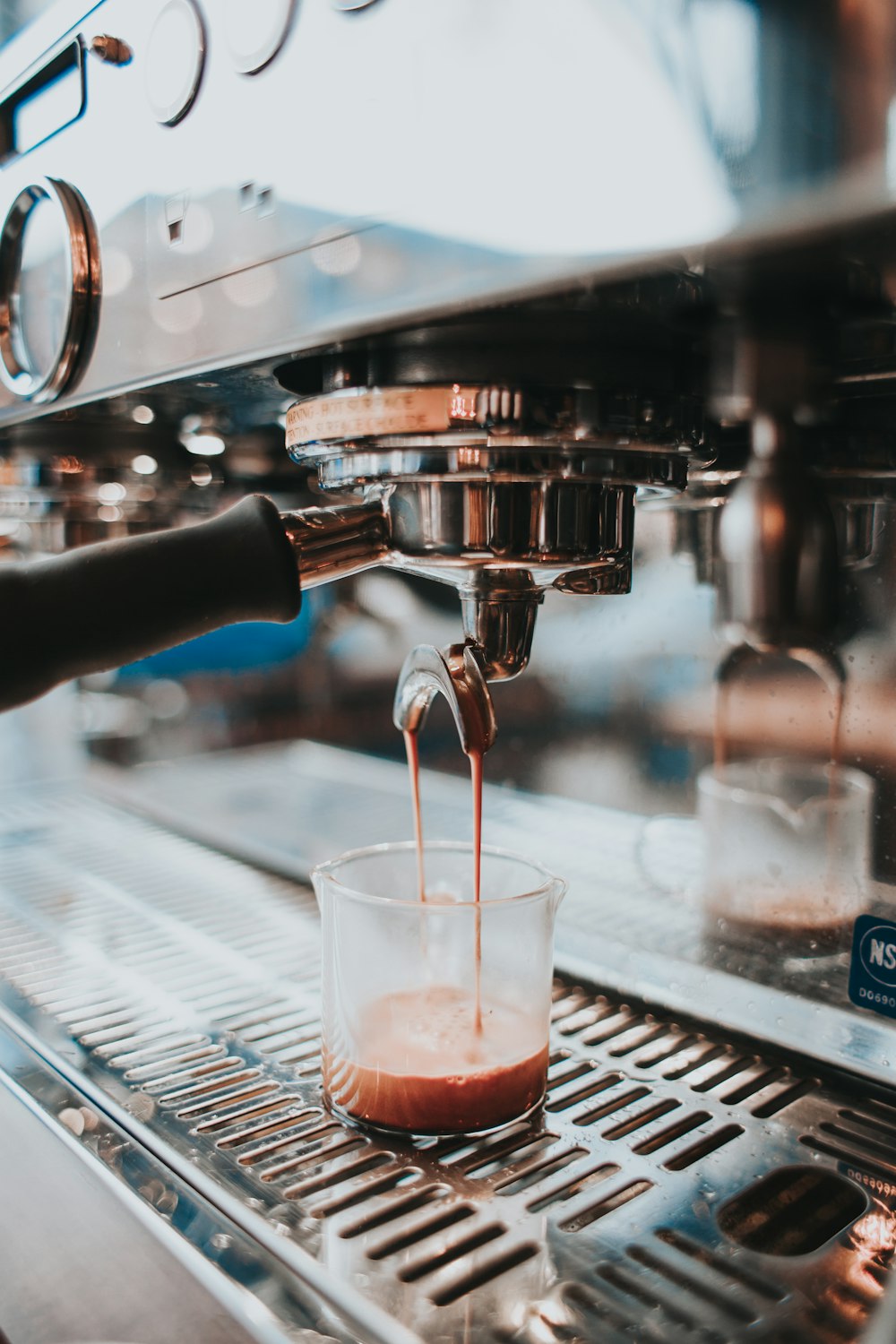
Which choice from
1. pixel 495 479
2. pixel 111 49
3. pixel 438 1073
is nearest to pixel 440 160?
pixel 495 479

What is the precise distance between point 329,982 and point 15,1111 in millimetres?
174

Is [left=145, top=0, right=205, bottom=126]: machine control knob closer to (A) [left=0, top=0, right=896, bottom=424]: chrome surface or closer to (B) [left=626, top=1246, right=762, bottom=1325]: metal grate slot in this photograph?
(A) [left=0, top=0, right=896, bottom=424]: chrome surface

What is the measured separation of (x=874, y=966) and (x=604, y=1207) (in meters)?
0.20

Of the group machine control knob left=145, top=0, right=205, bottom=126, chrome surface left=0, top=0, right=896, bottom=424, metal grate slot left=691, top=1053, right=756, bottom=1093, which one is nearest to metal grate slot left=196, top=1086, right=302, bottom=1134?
metal grate slot left=691, top=1053, right=756, bottom=1093

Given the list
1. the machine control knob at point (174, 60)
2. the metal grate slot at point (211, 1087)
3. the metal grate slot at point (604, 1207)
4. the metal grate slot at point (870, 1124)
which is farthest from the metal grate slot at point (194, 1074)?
the machine control knob at point (174, 60)

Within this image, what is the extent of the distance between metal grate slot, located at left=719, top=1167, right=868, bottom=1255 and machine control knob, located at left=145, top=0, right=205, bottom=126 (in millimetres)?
527

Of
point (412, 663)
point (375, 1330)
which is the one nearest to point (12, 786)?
point (412, 663)

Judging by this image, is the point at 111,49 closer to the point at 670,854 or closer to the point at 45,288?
the point at 45,288

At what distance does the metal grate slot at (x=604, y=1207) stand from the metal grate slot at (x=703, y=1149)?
20mm

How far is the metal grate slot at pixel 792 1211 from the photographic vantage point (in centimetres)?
44

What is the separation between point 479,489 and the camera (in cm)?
44

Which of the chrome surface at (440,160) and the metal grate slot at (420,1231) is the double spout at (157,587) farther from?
the metal grate slot at (420,1231)

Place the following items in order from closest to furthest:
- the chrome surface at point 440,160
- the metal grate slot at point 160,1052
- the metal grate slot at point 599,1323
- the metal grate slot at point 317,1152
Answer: the chrome surface at point 440,160, the metal grate slot at point 599,1323, the metal grate slot at point 317,1152, the metal grate slot at point 160,1052

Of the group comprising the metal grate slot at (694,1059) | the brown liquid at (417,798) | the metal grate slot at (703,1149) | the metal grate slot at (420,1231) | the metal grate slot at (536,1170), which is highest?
the brown liquid at (417,798)
